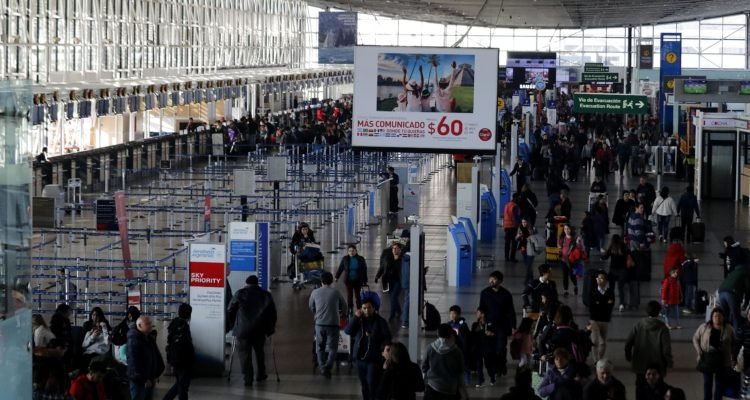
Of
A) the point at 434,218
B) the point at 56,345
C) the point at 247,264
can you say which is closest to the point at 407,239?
the point at 247,264

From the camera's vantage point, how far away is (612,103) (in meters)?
44.7

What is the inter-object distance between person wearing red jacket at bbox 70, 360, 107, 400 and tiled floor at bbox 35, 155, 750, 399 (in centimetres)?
302

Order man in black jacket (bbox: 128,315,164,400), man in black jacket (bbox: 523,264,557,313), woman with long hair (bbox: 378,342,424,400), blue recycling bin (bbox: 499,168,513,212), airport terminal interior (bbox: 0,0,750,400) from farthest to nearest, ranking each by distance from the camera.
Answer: blue recycling bin (bbox: 499,168,513,212) < man in black jacket (bbox: 523,264,557,313) < airport terminal interior (bbox: 0,0,750,400) < man in black jacket (bbox: 128,315,164,400) < woman with long hair (bbox: 378,342,424,400)

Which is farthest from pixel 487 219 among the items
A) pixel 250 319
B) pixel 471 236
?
pixel 250 319

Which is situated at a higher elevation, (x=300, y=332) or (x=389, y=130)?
(x=389, y=130)

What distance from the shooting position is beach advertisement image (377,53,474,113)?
17.0 metres

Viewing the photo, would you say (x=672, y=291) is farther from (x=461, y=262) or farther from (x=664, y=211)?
(x=664, y=211)

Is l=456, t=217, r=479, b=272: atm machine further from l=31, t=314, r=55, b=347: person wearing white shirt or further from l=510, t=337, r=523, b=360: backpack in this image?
l=31, t=314, r=55, b=347: person wearing white shirt

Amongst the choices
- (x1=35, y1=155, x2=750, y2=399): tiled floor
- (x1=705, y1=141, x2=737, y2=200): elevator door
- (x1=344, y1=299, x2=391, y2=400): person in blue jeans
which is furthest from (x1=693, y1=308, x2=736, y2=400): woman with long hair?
(x1=705, y1=141, x2=737, y2=200): elevator door

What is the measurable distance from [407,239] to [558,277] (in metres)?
3.05

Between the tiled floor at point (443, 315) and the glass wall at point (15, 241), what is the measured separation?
6.62m

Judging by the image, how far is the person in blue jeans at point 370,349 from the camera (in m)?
12.9

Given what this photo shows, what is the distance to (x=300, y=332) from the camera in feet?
55.7

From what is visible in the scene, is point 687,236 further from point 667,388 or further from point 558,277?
point 667,388
